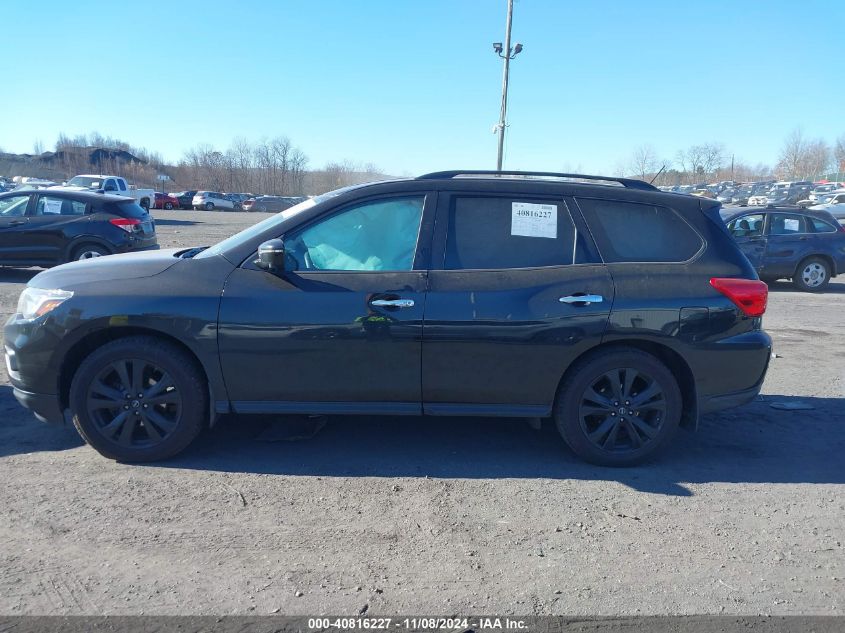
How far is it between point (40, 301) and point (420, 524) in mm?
2827

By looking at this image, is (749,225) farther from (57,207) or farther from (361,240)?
(57,207)

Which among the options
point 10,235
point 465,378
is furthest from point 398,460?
point 10,235

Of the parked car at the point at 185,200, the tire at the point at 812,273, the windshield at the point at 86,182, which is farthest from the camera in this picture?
the parked car at the point at 185,200

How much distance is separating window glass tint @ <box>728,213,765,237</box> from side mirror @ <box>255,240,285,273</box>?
1203 cm

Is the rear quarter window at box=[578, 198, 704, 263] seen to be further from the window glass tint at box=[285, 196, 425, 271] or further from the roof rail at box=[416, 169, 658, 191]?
the window glass tint at box=[285, 196, 425, 271]

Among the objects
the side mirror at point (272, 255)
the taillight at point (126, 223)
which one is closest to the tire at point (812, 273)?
the taillight at point (126, 223)

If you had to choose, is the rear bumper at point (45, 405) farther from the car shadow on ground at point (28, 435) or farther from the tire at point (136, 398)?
the car shadow on ground at point (28, 435)

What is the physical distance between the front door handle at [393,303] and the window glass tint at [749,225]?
38.0 feet

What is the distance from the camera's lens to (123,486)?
431cm

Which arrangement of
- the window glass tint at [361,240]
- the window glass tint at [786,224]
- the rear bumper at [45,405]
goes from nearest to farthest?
the rear bumper at [45,405] < the window glass tint at [361,240] < the window glass tint at [786,224]

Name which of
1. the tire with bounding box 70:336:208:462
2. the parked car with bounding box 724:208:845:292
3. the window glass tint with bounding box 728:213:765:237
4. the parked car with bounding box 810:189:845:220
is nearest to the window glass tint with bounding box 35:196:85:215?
the tire with bounding box 70:336:208:462

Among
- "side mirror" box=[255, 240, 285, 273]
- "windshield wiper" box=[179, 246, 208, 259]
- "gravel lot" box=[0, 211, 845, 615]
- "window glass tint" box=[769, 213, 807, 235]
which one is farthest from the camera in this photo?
"window glass tint" box=[769, 213, 807, 235]

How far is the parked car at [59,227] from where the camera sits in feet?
40.8

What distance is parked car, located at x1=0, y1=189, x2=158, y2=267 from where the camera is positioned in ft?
40.8
